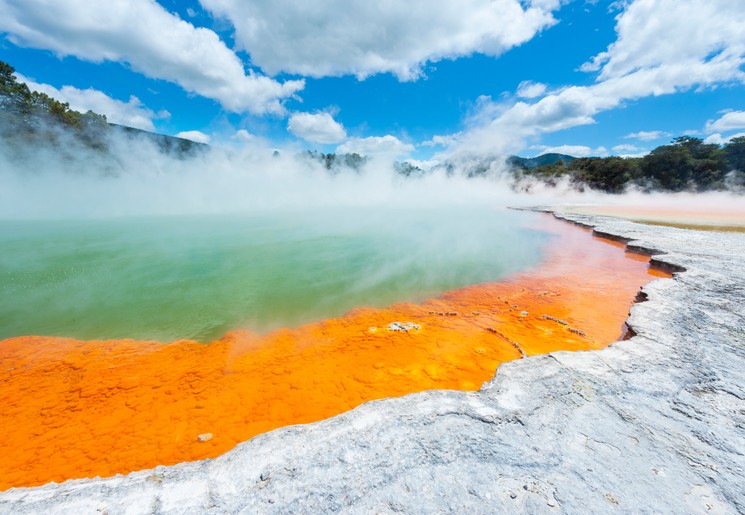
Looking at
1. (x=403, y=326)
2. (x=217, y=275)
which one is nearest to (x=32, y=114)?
(x=217, y=275)

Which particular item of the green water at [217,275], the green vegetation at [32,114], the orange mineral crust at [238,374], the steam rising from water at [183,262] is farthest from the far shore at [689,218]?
the green vegetation at [32,114]

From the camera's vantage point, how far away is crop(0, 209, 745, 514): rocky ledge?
149 centimetres

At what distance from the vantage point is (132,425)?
2668mm

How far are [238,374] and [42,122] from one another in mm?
28878

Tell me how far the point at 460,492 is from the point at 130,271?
9.20 meters

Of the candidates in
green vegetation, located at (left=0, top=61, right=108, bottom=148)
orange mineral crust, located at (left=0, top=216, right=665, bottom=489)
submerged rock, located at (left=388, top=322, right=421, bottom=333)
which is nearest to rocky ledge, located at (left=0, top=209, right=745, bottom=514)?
orange mineral crust, located at (left=0, top=216, right=665, bottom=489)

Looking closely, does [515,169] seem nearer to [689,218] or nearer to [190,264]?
[689,218]

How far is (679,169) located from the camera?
30.1 m

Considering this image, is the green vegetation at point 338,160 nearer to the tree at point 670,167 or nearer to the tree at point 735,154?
the tree at point 670,167

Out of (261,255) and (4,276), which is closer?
(4,276)

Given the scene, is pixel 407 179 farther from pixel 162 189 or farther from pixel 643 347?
pixel 643 347

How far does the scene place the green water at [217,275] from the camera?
4.96 metres

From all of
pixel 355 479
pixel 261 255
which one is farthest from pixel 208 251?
pixel 355 479

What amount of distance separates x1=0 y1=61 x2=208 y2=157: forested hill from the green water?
38.0 feet
